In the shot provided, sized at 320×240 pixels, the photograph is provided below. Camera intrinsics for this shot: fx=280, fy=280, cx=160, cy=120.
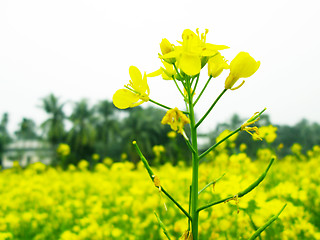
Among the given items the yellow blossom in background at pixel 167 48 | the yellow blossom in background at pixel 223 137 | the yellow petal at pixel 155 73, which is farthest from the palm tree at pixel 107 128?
the yellow blossom in background at pixel 167 48

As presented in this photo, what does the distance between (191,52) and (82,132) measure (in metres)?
31.7

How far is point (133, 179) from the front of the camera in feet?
20.3

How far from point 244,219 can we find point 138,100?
1339 millimetres

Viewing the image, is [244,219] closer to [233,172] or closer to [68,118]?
[233,172]

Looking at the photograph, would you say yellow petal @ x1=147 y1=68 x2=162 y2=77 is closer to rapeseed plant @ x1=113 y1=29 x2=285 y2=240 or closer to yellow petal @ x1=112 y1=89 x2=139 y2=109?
rapeseed plant @ x1=113 y1=29 x2=285 y2=240

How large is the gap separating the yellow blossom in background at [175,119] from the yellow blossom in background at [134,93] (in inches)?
7.2

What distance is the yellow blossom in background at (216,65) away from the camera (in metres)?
0.99

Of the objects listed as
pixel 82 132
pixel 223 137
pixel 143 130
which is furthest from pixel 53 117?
pixel 223 137

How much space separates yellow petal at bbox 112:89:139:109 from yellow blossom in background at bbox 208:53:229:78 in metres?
0.28

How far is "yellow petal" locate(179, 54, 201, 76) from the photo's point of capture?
87 cm

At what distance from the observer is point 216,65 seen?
0.99 metres

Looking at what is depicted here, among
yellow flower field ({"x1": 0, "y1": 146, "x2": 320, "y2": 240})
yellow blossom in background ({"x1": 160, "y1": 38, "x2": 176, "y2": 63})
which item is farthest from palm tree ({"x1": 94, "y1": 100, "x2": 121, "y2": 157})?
yellow blossom in background ({"x1": 160, "y1": 38, "x2": 176, "y2": 63})

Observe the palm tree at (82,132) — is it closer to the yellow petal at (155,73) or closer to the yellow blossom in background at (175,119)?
the yellow petal at (155,73)

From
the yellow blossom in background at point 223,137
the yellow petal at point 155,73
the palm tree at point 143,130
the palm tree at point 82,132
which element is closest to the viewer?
the yellow petal at point 155,73
